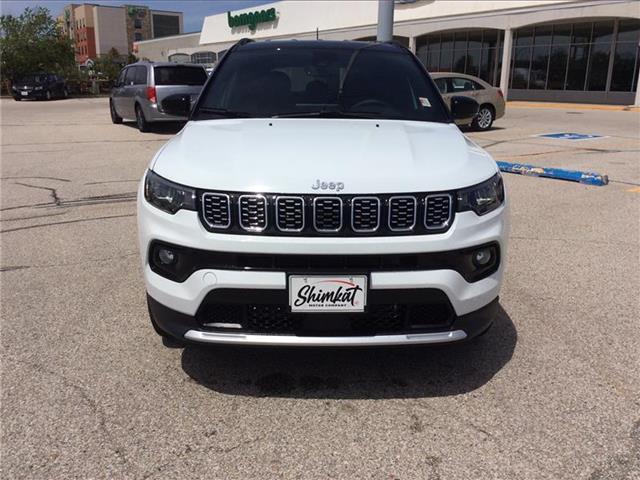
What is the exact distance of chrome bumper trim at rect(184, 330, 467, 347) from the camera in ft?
8.66

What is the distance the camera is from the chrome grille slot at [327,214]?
8.44ft

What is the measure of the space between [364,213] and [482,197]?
0.65 m

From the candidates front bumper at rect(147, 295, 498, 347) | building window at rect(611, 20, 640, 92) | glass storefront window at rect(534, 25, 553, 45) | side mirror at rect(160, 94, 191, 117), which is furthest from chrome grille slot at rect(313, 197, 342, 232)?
glass storefront window at rect(534, 25, 553, 45)

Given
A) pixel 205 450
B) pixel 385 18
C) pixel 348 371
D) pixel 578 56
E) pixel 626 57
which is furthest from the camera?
pixel 578 56

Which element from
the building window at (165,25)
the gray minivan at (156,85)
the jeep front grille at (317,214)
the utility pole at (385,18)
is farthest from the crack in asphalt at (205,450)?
the building window at (165,25)

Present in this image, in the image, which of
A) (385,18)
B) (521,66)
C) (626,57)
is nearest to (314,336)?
(385,18)

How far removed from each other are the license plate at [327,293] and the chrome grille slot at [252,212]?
281mm

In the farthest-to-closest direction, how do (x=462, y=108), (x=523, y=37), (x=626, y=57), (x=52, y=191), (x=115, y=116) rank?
(x=523, y=37)
(x=626, y=57)
(x=115, y=116)
(x=52, y=191)
(x=462, y=108)

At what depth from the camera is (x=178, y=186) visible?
272cm

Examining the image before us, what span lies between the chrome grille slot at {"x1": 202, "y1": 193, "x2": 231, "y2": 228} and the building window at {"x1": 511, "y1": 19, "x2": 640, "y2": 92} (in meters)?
28.6

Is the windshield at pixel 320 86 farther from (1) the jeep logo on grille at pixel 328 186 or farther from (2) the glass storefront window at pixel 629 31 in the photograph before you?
Result: (2) the glass storefront window at pixel 629 31

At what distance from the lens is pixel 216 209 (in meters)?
2.63

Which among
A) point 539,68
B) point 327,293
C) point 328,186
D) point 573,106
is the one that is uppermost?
point 539,68

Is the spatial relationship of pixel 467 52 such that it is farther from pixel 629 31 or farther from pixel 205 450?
pixel 205 450
